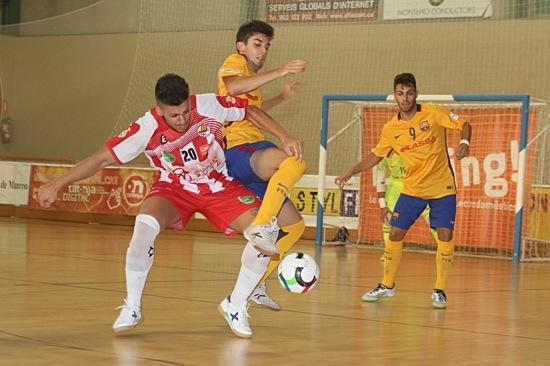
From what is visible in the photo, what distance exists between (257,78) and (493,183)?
34.8 feet

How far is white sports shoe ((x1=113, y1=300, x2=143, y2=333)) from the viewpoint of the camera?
639cm

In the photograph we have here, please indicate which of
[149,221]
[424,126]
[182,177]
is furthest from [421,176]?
[149,221]

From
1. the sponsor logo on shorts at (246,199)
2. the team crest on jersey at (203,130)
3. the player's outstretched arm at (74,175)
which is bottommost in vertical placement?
the sponsor logo on shorts at (246,199)

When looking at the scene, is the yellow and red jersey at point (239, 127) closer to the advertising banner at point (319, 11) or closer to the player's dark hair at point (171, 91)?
the player's dark hair at point (171, 91)

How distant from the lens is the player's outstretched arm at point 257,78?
21.5ft

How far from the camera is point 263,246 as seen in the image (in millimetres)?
6332

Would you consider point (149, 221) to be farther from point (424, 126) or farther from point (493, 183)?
point (493, 183)

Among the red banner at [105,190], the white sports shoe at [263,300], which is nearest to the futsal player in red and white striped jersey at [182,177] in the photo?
the white sports shoe at [263,300]

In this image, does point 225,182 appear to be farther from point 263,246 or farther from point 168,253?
point 168,253

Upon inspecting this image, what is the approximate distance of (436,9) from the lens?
20438 millimetres

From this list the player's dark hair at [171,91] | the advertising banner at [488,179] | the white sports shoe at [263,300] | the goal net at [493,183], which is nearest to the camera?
the player's dark hair at [171,91]

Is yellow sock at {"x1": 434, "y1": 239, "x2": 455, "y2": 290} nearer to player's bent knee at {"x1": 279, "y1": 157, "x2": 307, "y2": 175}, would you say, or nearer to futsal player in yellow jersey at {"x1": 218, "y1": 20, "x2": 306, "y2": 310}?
futsal player in yellow jersey at {"x1": 218, "y1": 20, "x2": 306, "y2": 310}

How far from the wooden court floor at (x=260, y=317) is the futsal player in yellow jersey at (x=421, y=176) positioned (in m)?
0.33

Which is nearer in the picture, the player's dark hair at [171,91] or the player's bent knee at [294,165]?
the player's dark hair at [171,91]
